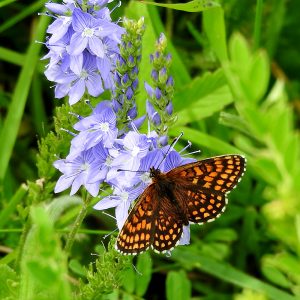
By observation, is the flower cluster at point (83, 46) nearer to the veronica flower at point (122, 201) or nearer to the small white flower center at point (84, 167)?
the small white flower center at point (84, 167)

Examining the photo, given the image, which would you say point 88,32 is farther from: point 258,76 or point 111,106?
point 258,76

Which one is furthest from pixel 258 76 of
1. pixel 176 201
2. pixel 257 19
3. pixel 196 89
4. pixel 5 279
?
pixel 196 89

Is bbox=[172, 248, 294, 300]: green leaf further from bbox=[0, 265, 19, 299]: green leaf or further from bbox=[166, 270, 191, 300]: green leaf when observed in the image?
bbox=[0, 265, 19, 299]: green leaf

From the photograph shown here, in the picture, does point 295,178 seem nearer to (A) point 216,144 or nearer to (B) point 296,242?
(B) point 296,242

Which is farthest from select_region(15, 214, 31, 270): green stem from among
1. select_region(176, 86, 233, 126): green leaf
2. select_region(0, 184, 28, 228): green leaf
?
select_region(176, 86, 233, 126): green leaf

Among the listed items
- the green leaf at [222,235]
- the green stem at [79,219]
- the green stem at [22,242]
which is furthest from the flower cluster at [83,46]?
the green leaf at [222,235]
